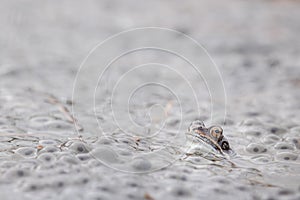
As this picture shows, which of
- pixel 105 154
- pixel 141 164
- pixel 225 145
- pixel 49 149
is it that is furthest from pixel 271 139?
pixel 49 149

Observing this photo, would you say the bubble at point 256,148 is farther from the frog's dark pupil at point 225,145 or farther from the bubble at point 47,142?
the bubble at point 47,142

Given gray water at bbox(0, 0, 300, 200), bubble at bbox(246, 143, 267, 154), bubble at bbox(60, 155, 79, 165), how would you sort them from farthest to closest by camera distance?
bubble at bbox(246, 143, 267, 154)
bubble at bbox(60, 155, 79, 165)
gray water at bbox(0, 0, 300, 200)

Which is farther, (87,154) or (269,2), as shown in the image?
(269,2)

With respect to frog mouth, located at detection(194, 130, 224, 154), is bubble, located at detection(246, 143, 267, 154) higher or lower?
higher

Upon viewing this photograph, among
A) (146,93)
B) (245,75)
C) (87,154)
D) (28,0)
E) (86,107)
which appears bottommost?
(87,154)

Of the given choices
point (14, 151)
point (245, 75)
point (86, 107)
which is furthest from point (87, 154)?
point (245, 75)

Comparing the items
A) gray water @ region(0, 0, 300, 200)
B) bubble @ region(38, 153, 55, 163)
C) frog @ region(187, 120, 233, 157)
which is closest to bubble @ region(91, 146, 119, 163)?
gray water @ region(0, 0, 300, 200)

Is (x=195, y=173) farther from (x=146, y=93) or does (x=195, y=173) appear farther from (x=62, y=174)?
(x=146, y=93)

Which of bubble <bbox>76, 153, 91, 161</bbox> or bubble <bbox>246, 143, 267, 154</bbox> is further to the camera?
bubble <bbox>246, 143, 267, 154</bbox>

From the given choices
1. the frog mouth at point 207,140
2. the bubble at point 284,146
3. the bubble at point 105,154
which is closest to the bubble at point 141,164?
the bubble at point 105,154

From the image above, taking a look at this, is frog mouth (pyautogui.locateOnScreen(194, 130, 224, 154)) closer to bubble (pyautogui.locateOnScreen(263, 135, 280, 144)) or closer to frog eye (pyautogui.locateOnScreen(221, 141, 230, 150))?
frog eye (pyautogui.locateOnScreen(221, 141, 230, 150))
